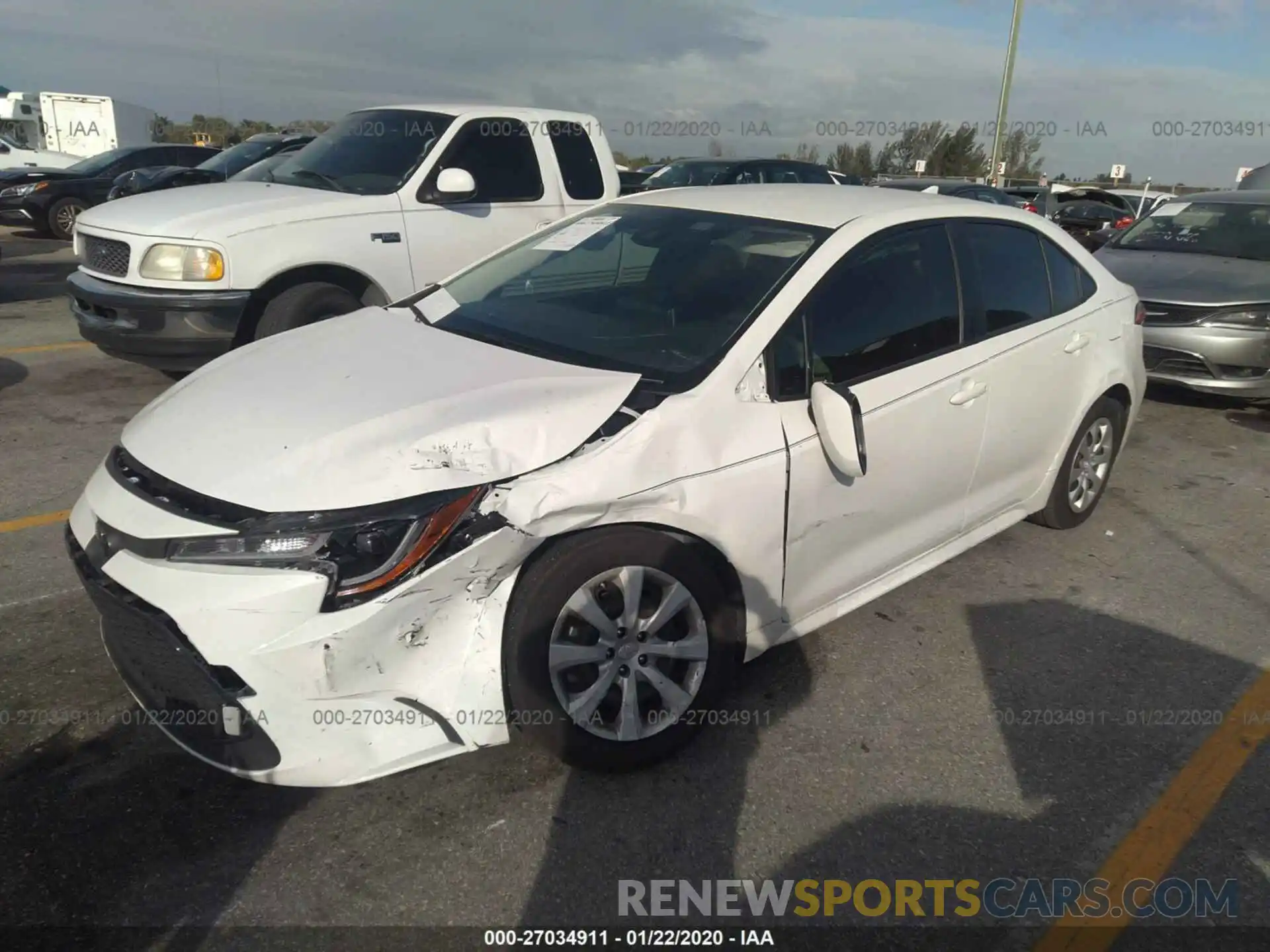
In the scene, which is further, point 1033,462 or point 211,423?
point 1033,462

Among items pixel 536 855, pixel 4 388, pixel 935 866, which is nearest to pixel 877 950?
pixel 935 866

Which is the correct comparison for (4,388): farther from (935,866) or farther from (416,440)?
(935,866)

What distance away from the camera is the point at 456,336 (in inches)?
129

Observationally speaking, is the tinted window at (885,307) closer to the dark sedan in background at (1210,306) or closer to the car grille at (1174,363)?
the dark sedan in background at (1210,306)

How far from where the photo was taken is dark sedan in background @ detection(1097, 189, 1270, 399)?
6504mm

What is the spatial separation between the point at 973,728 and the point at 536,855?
5.08ft

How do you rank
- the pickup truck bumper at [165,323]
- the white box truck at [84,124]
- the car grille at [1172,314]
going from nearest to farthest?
the pickup truck bumper at [165,323] → the car grille at [1172,314] → the white box truck at [84,124]

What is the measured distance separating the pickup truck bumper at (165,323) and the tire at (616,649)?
3.77 metres

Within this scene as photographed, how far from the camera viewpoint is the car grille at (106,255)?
5605mm

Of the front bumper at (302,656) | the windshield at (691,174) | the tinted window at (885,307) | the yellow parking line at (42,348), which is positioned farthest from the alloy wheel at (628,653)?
the windshield at (691,174)

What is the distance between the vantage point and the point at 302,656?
88.4 inches

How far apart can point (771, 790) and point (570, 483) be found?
1.14 metres

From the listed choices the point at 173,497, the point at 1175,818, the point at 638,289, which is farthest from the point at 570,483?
the point at 1175,818

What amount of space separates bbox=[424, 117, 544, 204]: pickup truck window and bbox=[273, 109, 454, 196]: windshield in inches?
6.7
